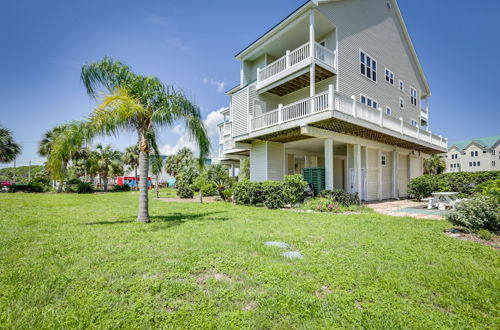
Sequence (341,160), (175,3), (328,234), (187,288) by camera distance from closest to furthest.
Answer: (187,288), (328,234), (175,3), (341,160)

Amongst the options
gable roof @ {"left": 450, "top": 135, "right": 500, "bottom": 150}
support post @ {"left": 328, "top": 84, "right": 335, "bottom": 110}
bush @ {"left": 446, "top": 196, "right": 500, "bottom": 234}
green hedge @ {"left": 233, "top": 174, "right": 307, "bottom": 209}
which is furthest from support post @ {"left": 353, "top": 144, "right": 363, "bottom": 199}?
gable roof @ {"left": 450, "top": 135, "right": 500, "bottom": 150}

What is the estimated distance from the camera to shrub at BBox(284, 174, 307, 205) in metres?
11.0

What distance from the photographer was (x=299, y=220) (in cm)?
761

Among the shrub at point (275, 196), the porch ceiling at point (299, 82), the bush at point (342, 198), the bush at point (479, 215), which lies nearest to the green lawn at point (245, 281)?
the bush at point (479, 215)

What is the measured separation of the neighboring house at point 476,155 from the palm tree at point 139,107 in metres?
59.8

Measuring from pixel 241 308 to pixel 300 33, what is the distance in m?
14.9

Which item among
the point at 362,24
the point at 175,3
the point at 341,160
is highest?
the point at 362,24

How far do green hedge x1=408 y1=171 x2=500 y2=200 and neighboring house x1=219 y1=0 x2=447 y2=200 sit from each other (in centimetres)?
152

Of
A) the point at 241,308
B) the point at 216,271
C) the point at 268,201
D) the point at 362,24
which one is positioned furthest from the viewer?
the point at 362,24

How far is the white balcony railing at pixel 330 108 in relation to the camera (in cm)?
1004

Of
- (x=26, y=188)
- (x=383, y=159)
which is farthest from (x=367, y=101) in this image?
(x=26, y=188)

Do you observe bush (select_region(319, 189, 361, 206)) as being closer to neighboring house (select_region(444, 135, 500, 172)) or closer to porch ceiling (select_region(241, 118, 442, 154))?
porch ceiling (select_region(241, 118, 442, 154))

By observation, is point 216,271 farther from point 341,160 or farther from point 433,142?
point 433,142

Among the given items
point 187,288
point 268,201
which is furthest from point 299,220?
point 187,288
